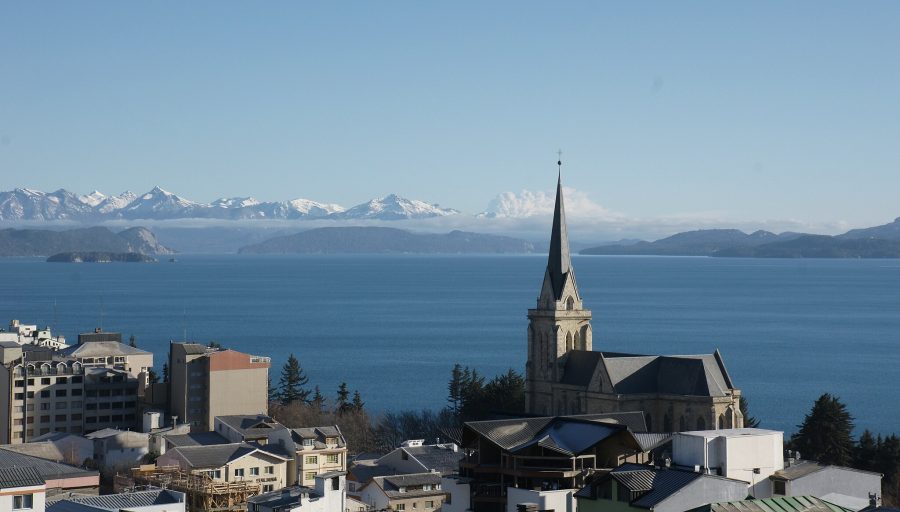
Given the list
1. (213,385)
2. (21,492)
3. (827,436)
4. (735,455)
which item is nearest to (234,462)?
(213,385)

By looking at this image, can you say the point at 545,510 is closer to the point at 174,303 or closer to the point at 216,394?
the point at 216,394

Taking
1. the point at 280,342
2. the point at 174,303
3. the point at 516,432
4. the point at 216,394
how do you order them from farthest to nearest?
the point at 174,303 < the point at 280,342 < the point at 216,394 < the point at 516,432

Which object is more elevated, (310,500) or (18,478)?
(18,478)

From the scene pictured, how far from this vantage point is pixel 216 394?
6712 cm

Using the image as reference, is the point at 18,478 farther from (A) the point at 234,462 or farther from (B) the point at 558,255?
(B) the point at 558,255

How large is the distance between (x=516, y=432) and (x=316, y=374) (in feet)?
236

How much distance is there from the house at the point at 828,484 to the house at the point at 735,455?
29 centimetres

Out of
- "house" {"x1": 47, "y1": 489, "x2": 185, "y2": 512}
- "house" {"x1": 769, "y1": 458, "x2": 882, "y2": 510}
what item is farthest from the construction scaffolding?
"house" {"x1": 769, "y1": 458, "x2": 882, "y2": 510}

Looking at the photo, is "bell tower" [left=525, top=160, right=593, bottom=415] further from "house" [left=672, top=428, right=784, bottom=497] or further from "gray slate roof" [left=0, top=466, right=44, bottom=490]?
"gray slate roof" [left=0, top=466, right=44, bottom=490]

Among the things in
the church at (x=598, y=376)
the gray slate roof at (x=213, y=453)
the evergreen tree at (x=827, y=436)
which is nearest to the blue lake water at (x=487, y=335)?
the church at (x=598, y=376)

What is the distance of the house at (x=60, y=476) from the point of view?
129ft

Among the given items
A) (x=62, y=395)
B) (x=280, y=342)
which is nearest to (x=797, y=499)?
(x=62, y=395)

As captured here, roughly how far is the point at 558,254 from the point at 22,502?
126 ft

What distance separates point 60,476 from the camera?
40562 millimetres
